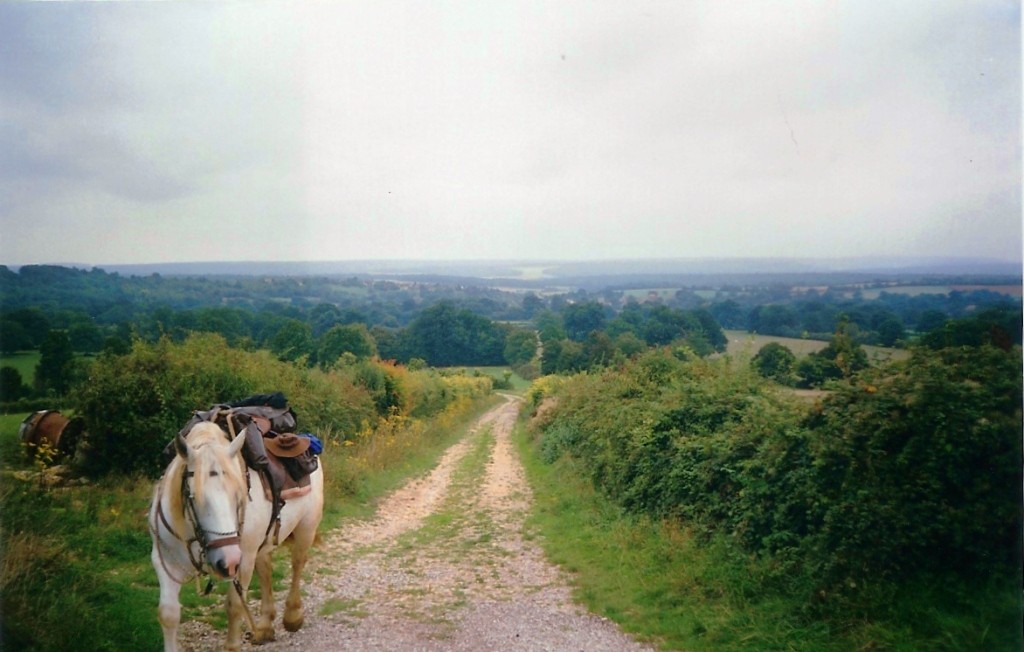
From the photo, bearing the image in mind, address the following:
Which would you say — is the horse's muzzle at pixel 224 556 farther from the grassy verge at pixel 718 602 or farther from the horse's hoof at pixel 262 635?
the grassy verge at pixel 718 602

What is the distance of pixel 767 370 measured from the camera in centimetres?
949

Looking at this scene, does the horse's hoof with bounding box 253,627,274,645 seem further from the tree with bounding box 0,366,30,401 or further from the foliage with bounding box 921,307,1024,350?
the foliage with bounding box 921,307,1024,350

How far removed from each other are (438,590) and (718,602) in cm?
286

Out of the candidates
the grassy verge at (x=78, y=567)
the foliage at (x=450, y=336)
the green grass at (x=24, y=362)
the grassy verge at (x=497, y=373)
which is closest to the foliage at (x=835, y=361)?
the grassy verge at (x=78, y=567)

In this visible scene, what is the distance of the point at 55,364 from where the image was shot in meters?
8.63

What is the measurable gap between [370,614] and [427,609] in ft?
1.78

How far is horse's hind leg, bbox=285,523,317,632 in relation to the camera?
5789mm

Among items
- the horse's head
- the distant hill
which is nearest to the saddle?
the horse's head

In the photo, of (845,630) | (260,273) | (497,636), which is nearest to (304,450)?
(497,636)

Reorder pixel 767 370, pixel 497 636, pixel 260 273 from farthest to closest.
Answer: pixel 260 273
pixel 767 370
pixel 497 636

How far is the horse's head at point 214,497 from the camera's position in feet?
13.6

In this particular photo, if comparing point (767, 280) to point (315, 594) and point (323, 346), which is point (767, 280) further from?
point (323, 346)

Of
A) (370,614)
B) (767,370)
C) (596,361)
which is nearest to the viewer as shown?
(370,614)

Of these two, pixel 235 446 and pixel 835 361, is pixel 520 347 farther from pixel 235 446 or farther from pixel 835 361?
pixel 235 446
